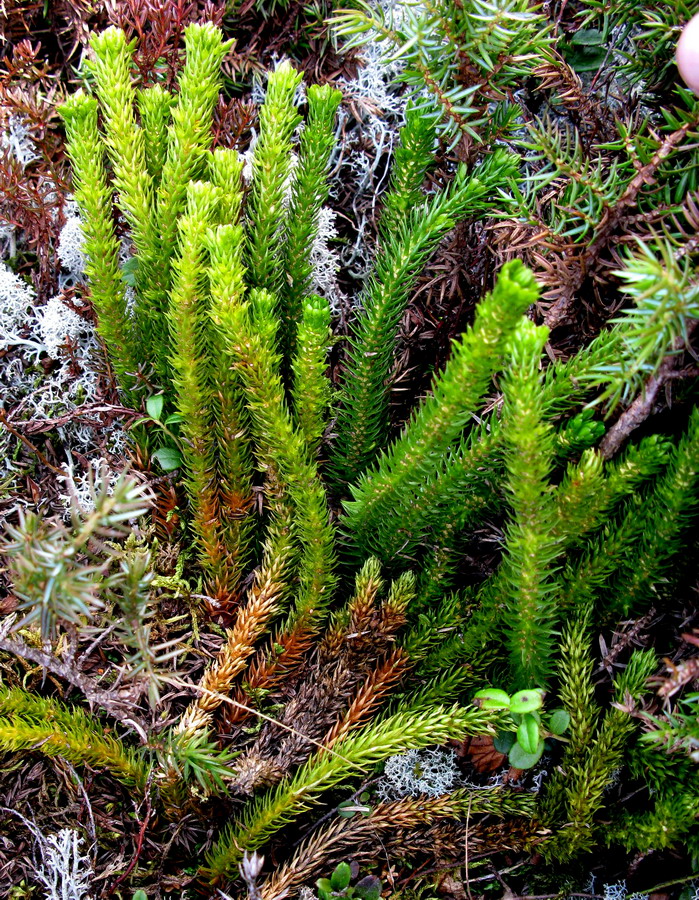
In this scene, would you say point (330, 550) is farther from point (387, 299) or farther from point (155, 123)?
point (155, 123)

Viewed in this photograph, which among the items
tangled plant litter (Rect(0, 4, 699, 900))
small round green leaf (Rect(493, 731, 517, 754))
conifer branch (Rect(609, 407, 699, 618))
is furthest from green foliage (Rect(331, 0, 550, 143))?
small round green leaf (Rect(493, 731, 517, 754))

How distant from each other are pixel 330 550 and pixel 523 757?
0.58 meters

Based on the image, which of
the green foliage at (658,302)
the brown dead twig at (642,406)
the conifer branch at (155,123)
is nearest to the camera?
the green foliage at (658,302)

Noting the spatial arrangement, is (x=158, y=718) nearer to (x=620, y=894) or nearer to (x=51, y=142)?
(x=620, y=894)

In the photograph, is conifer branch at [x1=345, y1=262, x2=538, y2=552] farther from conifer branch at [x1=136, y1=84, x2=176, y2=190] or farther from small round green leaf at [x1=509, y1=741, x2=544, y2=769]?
conifer branch at [x1=136, y1=84, x2=176, y2=190]

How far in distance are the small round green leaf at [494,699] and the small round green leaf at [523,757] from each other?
0.12 m

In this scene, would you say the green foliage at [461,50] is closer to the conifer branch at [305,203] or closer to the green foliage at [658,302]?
the conifer branch at [305,203]

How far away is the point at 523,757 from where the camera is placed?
1442 mm

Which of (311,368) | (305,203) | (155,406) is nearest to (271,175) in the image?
(305,203)

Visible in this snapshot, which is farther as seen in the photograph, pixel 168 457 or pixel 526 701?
pixel 168 457

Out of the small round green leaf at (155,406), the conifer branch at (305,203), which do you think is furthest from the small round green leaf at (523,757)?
the small round green leaf at (155,406)

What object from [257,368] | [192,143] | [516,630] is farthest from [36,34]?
[516,630]

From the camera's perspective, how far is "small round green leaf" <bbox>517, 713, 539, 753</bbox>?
1.39 metres

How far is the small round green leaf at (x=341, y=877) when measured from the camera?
1.37 m
